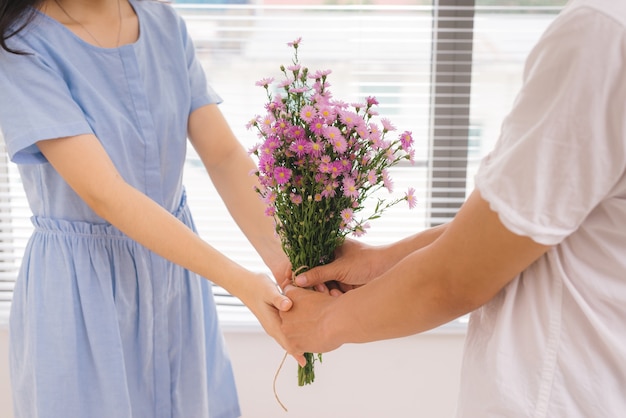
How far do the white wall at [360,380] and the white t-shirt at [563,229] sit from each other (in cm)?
153

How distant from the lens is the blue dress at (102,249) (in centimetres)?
131

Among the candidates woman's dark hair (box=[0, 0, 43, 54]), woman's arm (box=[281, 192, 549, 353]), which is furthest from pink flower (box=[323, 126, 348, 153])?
woman's dark hair (box=[0, 0, 43, 54])

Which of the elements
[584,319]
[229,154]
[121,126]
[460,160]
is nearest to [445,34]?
[460,160]

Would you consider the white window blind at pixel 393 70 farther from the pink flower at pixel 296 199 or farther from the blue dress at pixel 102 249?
the pink flower at pixel 296 199

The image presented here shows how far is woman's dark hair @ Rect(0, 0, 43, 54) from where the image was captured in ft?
4.21

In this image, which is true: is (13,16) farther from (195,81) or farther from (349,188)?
(349,188)

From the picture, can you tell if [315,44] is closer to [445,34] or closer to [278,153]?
[445,34]

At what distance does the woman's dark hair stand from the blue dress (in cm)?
2

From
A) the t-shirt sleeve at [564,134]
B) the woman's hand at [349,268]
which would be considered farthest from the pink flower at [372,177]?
the t-shirt sleeve at [564,134]

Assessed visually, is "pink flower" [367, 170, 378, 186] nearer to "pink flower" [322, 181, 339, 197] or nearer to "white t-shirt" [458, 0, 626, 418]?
"pink flower" [322, 181, 339, 197]

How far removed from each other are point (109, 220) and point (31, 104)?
0.83 ft

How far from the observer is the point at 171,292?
152 centimetres

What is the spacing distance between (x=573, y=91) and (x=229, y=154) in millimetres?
988

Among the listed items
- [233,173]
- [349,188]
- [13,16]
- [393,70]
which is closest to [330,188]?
[349,188]
